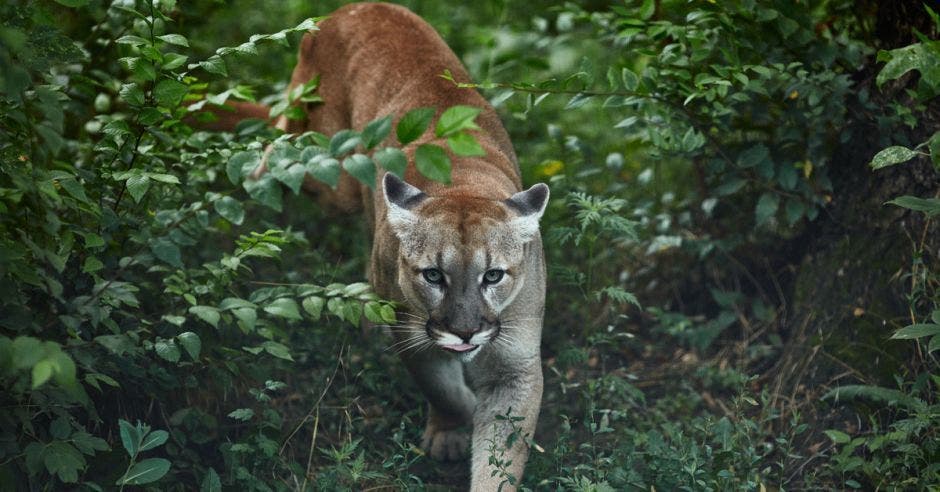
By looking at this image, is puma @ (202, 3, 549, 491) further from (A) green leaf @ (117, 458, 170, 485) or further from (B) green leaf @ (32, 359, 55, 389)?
(B) green leaf @ (32, 359, 55, 389)

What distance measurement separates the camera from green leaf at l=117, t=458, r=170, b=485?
3500mm

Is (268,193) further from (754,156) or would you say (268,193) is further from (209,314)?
(754,156)

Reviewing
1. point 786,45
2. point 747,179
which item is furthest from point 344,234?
point 786,45

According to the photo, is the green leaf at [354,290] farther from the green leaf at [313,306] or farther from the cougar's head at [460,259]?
the cougar's head at [460,259]

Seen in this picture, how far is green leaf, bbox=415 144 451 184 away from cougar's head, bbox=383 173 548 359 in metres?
1.26

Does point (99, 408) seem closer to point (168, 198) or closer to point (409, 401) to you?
point (168, 198)

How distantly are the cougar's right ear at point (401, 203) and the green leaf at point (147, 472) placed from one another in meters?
1.50

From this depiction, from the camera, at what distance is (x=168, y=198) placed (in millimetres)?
4531

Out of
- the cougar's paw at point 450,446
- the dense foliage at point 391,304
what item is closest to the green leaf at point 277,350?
the dense foliage at point 391,304

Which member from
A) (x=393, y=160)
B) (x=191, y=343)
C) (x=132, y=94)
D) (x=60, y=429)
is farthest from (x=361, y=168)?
(x=60, y=429)

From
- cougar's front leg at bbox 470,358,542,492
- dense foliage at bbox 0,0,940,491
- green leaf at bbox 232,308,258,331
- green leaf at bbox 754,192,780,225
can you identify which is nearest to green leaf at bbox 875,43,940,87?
dense foliage at bbox 0,0,940,491

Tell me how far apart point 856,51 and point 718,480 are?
2.24 meters

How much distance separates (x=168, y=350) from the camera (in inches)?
145

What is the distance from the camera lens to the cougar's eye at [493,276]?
437 cm
